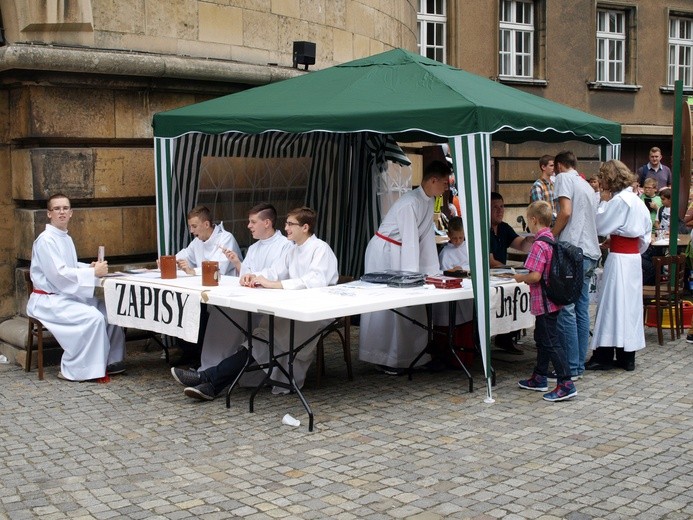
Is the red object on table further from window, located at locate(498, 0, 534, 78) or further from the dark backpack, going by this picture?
window, located at locate(498, 0, 534, 78)

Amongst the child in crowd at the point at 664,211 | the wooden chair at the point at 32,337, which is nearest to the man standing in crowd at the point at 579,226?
the wooden chair at the point at 32,337

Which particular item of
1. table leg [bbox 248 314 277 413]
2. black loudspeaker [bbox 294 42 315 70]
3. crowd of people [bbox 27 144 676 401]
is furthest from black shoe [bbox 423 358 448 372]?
black loudspeaker [bbox 294 42 315 70]

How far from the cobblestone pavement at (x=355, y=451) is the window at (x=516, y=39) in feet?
47.2

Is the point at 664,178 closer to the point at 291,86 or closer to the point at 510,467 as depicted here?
the point at 291,86

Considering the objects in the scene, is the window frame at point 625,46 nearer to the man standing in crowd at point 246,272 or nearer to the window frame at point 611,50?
the window frame at point 611,50

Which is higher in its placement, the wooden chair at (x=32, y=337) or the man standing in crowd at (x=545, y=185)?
the man standing in crowd at (x=545, y=185)

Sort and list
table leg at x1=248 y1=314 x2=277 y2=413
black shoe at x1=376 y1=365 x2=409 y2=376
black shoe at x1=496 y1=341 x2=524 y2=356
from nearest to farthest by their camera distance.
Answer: table leg at x1=248 y1=314 x2=277 y2=413 → black shoe at x1=376 y1=365 x2=409 y2=376 → black shoe at x1=496 y1=341 x2=524 y2=356

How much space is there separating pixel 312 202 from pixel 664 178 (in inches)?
320

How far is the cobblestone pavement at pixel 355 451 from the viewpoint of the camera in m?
4.93

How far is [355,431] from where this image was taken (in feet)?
20.4

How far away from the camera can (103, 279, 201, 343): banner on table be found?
6898 mm

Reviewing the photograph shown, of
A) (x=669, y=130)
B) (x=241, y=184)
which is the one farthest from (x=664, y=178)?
(x=241, y=184)

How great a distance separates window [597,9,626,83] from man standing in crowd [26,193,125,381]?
1718 centimetres

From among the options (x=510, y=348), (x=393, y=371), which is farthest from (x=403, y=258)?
(x=510, y=348)
